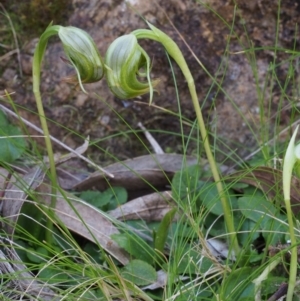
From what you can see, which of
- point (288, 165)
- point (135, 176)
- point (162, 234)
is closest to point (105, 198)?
point (135, 176)

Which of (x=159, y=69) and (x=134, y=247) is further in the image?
(x=159, y=69)

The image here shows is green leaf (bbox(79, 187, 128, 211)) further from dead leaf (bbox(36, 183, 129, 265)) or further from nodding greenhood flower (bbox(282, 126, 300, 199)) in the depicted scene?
nodding greenhood flower (bbox(282, 126, 300, 199))

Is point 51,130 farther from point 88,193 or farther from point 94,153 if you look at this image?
point 88,193

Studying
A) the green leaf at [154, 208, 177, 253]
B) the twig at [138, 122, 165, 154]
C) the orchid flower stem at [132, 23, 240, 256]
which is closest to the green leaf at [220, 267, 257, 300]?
the orchid flower stem at [132, 23, 240, 256]

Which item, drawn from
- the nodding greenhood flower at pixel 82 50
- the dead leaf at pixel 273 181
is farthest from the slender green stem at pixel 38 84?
the dead leaf at pixel 273 181

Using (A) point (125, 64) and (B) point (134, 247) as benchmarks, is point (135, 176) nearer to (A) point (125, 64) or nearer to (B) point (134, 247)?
(B) point (134, 247)

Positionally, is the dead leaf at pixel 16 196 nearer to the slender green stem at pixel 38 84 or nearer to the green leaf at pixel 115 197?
the slender green stem at pixel 38 84
